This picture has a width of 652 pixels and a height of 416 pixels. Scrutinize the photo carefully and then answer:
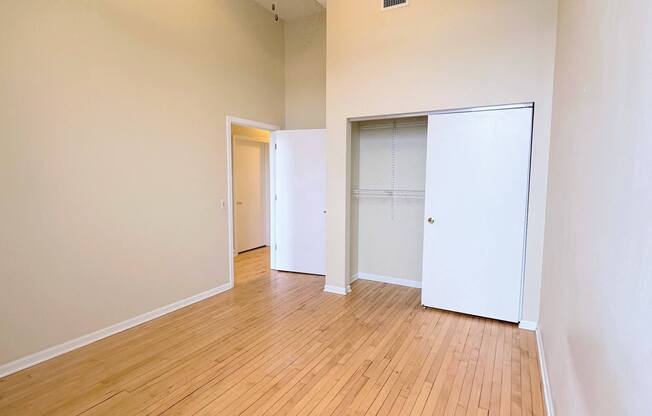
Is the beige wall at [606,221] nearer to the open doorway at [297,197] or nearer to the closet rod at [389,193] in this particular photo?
the closet rod at [389,193]

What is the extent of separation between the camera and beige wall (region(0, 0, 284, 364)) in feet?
8.13

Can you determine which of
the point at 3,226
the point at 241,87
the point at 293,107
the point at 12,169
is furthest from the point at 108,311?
the point at 293,107

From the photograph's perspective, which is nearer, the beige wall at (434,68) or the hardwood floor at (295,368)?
the hardwood floor at (295,368)

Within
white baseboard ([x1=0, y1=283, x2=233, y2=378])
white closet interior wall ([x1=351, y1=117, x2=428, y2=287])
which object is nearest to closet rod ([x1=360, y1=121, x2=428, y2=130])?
white closet interior wall ([x1=351, y1=117, x2=428, y2=287])

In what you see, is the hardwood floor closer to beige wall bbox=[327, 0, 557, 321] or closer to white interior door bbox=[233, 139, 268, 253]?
beige wall bbox=[327, 0, 557, 321]

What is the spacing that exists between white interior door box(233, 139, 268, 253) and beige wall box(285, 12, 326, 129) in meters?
1.43

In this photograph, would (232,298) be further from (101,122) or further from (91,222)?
(101,122)

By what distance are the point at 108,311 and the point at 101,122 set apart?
66.6 inches

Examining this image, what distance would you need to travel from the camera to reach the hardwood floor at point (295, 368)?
2148 millimetres

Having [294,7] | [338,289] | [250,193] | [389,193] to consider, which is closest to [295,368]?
[338,289]

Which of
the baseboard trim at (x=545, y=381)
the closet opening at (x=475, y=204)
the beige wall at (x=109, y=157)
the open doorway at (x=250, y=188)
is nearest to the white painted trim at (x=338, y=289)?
the closet opening at (x=475, y=204)

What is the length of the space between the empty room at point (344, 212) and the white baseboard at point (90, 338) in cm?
2

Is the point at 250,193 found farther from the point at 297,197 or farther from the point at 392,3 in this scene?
the point at 392,3

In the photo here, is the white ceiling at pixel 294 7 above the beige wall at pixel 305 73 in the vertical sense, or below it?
above
